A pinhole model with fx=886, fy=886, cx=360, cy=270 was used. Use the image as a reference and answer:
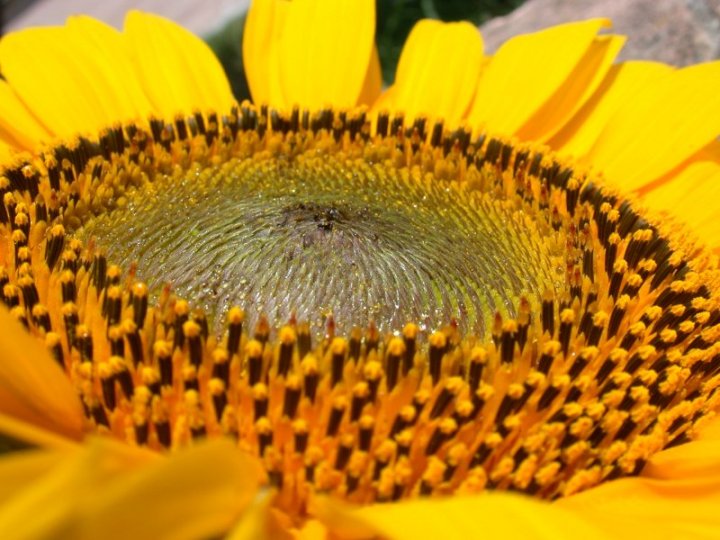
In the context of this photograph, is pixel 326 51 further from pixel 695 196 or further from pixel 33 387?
pixel 33 387

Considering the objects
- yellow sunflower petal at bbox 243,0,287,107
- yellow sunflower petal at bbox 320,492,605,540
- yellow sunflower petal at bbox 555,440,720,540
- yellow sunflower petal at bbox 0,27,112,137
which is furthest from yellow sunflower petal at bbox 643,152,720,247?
yellow sunflower petal at bbox 0,27,112,137

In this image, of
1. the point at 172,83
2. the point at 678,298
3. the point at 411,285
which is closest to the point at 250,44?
the point at 172,83

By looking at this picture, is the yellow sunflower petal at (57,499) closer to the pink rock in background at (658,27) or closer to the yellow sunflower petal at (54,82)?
the yellow sunflower petal at (54,82)

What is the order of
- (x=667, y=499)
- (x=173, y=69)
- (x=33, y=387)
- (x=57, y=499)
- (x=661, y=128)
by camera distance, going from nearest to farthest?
(x=57, y=499)
(x=33, y=387)
(x=667, y=499)
(x=661, y=128)
(x=173, y=69)

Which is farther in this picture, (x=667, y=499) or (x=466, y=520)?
(x=667, y=499)

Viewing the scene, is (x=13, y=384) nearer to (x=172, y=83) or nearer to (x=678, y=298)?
(x=678, y=298)

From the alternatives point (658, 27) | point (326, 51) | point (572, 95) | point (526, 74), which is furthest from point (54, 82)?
point (658, 27)
